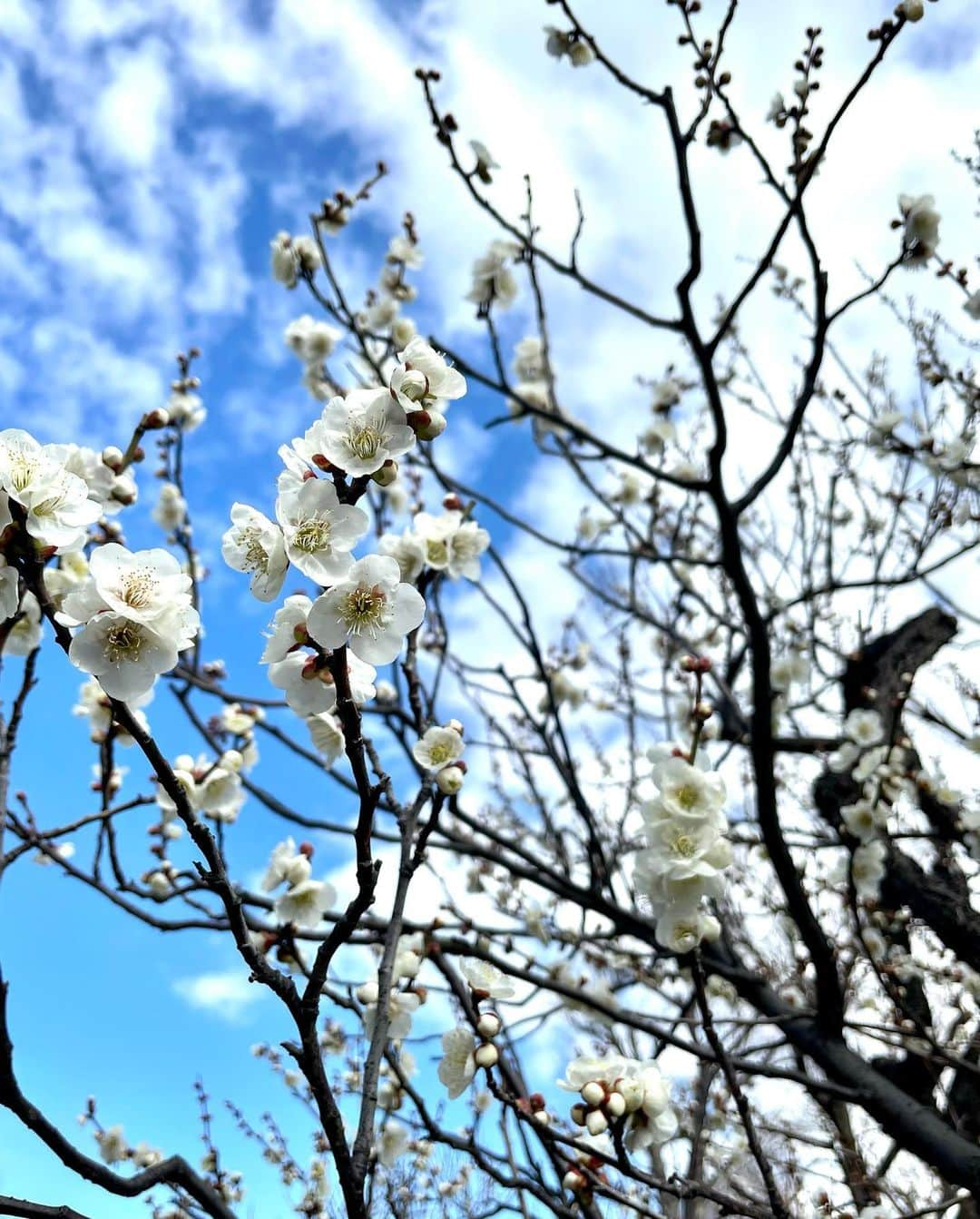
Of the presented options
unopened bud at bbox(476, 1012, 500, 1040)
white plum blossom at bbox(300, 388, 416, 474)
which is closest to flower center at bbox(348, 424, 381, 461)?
white plum blossom at bbox(300, 388, 416, 474)

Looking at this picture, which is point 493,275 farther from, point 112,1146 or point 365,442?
point 112,1146

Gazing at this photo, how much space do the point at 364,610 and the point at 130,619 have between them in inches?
13.4

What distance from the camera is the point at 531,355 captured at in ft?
17.5

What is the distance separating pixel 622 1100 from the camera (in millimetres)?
1767

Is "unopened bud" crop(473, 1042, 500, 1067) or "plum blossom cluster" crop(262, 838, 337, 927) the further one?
"plum blossom cluster" crop(262, 838, 337, 927)

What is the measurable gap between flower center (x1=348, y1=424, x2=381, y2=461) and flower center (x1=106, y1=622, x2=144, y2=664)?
0.42 m

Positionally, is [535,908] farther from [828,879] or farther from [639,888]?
[639,888]

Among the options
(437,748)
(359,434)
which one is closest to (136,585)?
(359,434)

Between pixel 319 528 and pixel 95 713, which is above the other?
pixel 95 713

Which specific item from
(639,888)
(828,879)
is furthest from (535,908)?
(639,888)

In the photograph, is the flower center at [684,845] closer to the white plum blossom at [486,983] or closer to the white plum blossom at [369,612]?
the white plum blossom at [486,983]

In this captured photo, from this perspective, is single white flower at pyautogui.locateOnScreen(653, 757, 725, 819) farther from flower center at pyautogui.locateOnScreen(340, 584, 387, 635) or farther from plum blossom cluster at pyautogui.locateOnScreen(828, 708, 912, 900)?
plum blossom cluster at pyautogui.locateOnScreen(828, 708, 912, 900)

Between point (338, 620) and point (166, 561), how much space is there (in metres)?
0.28

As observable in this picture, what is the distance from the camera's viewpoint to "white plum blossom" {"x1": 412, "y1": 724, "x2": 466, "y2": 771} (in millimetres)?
1986
